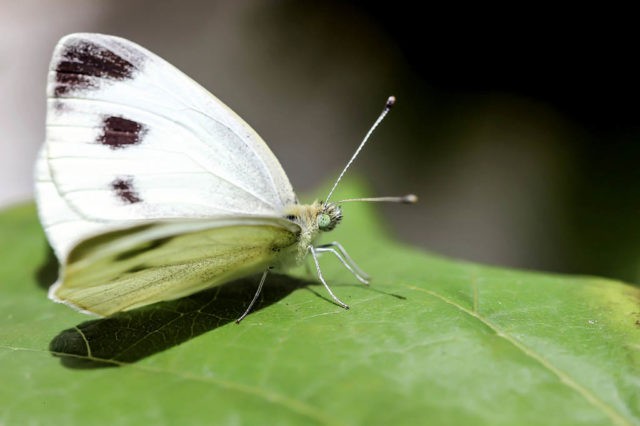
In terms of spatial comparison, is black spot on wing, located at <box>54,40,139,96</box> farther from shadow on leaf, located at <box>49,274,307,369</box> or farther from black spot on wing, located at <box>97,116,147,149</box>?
shadow on leaf, located at <box>49,274,307,369</box>

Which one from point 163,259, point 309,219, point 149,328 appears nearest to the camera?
point 163,259

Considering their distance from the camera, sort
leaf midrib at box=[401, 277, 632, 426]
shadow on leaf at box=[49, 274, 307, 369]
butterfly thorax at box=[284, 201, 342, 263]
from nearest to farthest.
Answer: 1. leaf midrib at box=[401, 277, 632, 426]
2. shadow on leaf at box=[49, 274, 307, 369]
3. butterfly thorax at box=[284, 201, 342, 263]

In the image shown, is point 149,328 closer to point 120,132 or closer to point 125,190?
point 125,190

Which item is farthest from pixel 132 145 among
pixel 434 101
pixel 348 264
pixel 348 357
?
pixel 434 101

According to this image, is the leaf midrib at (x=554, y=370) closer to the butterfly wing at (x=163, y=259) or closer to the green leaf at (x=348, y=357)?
the green leaf at (x=348, y=357)

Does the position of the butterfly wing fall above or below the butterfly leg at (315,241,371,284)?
below

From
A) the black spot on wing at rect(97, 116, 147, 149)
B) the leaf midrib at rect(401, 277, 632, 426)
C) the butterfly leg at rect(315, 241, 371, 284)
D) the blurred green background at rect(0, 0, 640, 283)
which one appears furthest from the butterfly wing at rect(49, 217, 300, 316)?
the blurred green background at rect(0, 0, 640, 283)

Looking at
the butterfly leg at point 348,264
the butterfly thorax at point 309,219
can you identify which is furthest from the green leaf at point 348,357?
the butterfly thorax at point 309,219
